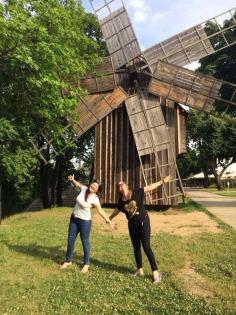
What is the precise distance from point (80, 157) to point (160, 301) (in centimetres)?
2420

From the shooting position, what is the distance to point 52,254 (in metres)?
10.8

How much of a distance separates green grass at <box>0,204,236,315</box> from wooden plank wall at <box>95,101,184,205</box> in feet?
28.5

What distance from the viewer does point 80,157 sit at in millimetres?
31062

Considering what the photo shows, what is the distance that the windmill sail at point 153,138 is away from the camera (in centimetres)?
2062

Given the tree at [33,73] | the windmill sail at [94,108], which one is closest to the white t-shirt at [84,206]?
the tree at [33,73]

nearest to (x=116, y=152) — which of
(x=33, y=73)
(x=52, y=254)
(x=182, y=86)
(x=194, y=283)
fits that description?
(x=182, y=86)

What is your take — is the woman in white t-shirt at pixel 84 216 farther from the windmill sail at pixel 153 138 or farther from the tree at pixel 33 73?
the windmill sail at pixel 153 138

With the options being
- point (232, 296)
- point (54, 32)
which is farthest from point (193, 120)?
point (232, 296)

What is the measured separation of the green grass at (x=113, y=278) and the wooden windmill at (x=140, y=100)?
8.14m

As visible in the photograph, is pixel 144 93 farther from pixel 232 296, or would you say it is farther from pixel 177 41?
pixel 232 296

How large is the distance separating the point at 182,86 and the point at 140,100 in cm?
190

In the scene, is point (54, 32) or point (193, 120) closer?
point (54, 32)

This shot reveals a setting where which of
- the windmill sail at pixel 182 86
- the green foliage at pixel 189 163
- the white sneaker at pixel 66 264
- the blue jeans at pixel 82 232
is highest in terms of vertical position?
the green foliage at pixel 189 163

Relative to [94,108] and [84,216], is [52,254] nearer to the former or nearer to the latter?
[84,216]
